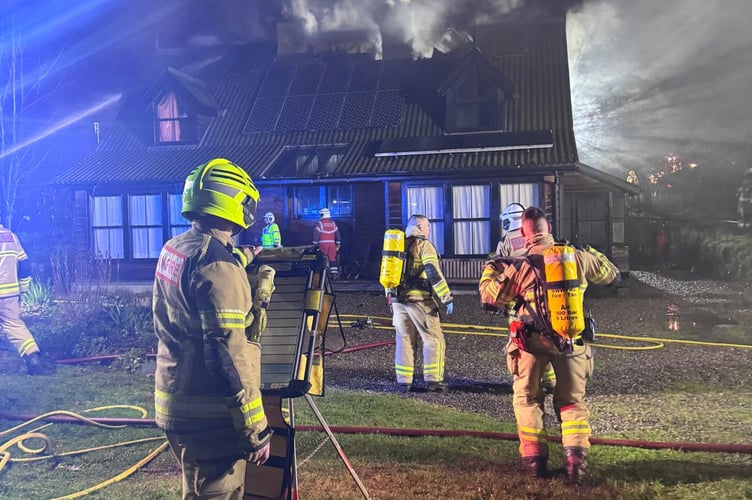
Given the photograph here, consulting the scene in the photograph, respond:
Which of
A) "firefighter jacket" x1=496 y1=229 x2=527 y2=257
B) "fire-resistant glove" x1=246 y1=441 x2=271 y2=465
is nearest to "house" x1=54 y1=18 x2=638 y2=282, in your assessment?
"firefighter jacket" x1=496 y1=229 x2=527 y2=257

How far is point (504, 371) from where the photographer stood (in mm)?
6809

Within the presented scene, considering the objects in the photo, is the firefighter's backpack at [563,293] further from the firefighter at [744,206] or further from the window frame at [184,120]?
the firefighter at [744,206]

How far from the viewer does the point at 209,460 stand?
2623mm

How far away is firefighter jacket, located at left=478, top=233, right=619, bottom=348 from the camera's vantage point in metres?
3.89

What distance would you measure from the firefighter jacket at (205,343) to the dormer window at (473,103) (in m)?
12.7

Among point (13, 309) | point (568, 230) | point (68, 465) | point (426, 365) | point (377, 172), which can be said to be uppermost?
point (377, 172)

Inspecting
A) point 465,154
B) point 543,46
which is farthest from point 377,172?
point 543,46

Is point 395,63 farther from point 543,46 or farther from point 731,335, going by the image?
point 731,335

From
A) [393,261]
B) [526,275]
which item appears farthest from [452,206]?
[526,275]

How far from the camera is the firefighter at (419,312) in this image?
6.04 metres

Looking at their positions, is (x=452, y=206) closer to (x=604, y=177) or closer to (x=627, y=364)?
(x=604, y=177)

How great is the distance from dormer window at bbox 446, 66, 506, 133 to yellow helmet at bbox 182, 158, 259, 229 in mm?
12381

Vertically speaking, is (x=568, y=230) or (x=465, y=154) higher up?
(x=465, y=154)

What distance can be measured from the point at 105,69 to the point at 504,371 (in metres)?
18.5
